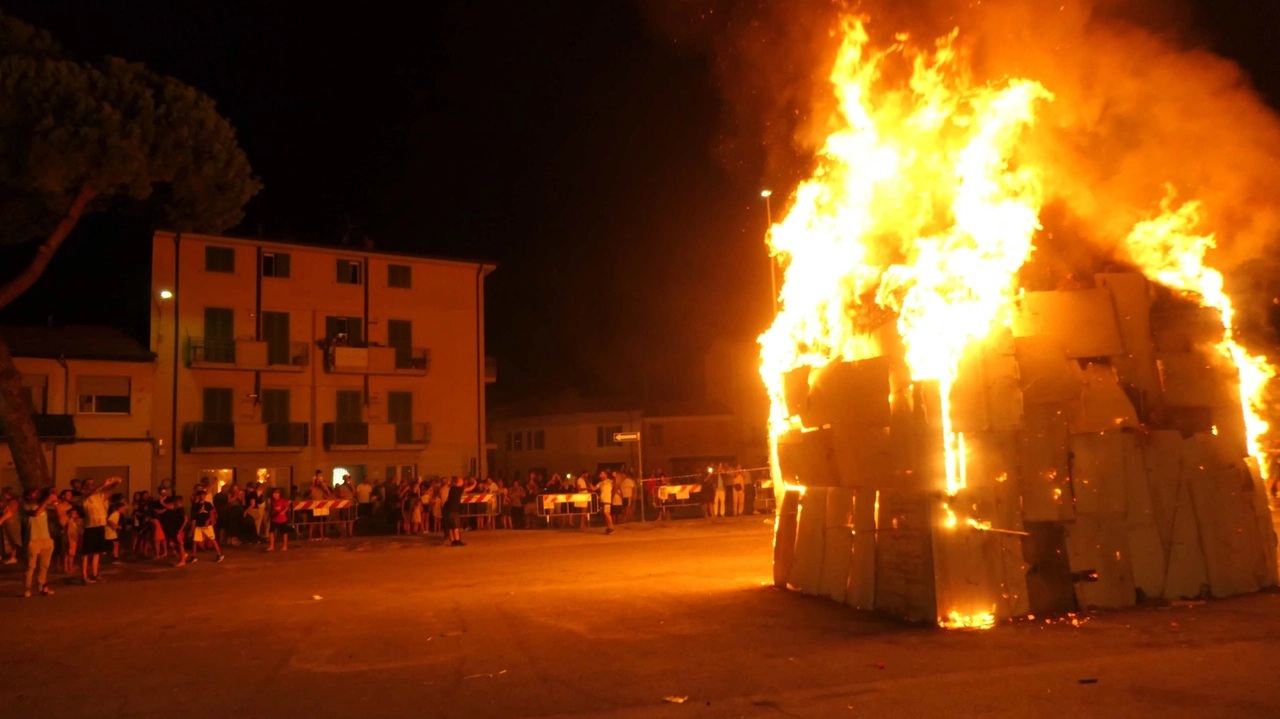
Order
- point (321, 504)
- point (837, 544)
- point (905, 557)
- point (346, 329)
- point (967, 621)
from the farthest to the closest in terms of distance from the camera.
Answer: point (346, 329)
point (321, 504)
point (837, 544)
point (905, 557)
point (967, 621)

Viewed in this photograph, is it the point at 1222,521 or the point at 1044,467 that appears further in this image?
the point at 1222,521

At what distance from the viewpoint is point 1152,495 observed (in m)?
10.3

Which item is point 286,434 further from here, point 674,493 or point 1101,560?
point 1101,560

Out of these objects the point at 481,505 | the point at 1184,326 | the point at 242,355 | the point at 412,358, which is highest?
the point at 412,358

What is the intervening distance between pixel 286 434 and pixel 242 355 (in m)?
3.44

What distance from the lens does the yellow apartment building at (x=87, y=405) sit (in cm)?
3238

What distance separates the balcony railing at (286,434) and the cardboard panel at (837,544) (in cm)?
2958

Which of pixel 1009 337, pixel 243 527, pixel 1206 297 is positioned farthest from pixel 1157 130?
pixel 243 527

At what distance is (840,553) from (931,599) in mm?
1751

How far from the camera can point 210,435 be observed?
3500 centimetres

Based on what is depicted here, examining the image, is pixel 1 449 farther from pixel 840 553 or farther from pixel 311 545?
pixel 840 553

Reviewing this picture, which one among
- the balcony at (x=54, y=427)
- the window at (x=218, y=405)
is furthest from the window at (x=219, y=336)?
the balcony at (x=54, y=427)

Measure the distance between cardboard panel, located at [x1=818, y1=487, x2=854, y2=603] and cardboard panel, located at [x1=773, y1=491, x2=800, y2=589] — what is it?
85 cm

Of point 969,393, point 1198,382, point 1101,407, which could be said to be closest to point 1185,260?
point 1198,382
